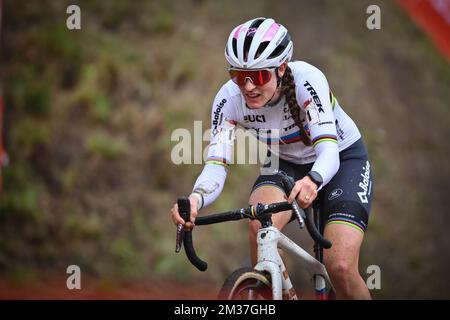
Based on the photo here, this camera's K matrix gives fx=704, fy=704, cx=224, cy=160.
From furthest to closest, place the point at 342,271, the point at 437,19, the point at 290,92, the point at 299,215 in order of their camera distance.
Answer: the point at 437,19 < the point at 290,92 < the point at 342,271 < the point at 299,215

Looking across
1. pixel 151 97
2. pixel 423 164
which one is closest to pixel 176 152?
pixel 151 97

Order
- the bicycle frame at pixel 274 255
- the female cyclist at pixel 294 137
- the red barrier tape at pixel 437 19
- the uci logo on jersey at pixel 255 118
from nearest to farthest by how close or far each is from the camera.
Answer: the bicycle frame at pixel 274 255
the female cyclist at pixel 294 137
the uci logo on jersey at pixel 255 118
the red barrier tape at pixel 437 19

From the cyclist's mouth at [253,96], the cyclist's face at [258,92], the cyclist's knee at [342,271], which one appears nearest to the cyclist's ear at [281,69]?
the cyclist's face at [258,92]

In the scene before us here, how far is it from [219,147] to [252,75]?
2.16 feet

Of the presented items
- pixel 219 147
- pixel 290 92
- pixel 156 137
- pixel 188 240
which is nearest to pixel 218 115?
→ pixel 219 147

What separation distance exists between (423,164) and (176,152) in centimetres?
459

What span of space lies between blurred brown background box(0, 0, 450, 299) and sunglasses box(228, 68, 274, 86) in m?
5.70

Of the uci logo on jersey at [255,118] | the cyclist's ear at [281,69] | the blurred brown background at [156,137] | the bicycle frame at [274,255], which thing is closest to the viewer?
the bicycle frame at [274,255]

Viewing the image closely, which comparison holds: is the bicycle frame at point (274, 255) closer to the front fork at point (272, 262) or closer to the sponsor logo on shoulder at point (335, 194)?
the front fork at point (272, 262)

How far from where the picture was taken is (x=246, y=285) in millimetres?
4414

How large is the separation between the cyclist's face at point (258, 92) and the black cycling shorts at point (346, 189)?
2.25ft

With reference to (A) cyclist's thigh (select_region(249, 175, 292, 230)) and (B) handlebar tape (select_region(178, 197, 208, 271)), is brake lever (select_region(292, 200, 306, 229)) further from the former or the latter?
(A) cyclist's thigh (select_region(249, 175, 292, 230))

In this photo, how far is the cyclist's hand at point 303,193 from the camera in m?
4.29

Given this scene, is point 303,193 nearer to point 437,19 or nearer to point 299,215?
point 299,215
